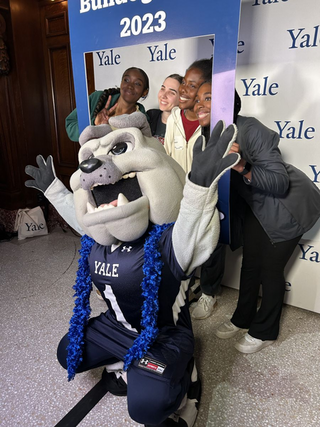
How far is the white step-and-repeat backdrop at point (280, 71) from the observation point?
4.87ft

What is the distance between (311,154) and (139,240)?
44.9 inches

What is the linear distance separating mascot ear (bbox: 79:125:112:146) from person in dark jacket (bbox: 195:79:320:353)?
39cm

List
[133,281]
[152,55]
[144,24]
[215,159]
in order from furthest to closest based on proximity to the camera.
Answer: [152,55]
[144,24]
[133,281]
[215,159]

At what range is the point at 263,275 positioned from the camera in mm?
1652

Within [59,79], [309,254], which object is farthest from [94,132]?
[59,79]

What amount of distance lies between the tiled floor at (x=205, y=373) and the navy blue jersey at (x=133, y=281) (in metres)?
0.47

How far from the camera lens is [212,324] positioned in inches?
76.9

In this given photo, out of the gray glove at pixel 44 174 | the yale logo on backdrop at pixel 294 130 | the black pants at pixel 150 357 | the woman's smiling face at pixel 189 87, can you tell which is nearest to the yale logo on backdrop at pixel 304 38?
the yale logo on backdrop at pixel 294 130

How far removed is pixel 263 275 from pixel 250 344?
38 cm

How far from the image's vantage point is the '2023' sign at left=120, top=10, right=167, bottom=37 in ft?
4.09

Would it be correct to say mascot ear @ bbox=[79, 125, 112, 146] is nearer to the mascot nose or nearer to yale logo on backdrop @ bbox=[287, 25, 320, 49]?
the mascot nose

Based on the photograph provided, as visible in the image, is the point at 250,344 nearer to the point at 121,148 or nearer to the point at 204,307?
the point at 204,307

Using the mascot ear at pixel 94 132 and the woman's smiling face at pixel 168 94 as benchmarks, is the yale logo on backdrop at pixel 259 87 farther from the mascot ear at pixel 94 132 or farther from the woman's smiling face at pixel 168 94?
the mascot ear at pixel 94 132

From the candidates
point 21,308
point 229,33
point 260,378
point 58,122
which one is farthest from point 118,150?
point 58,122
